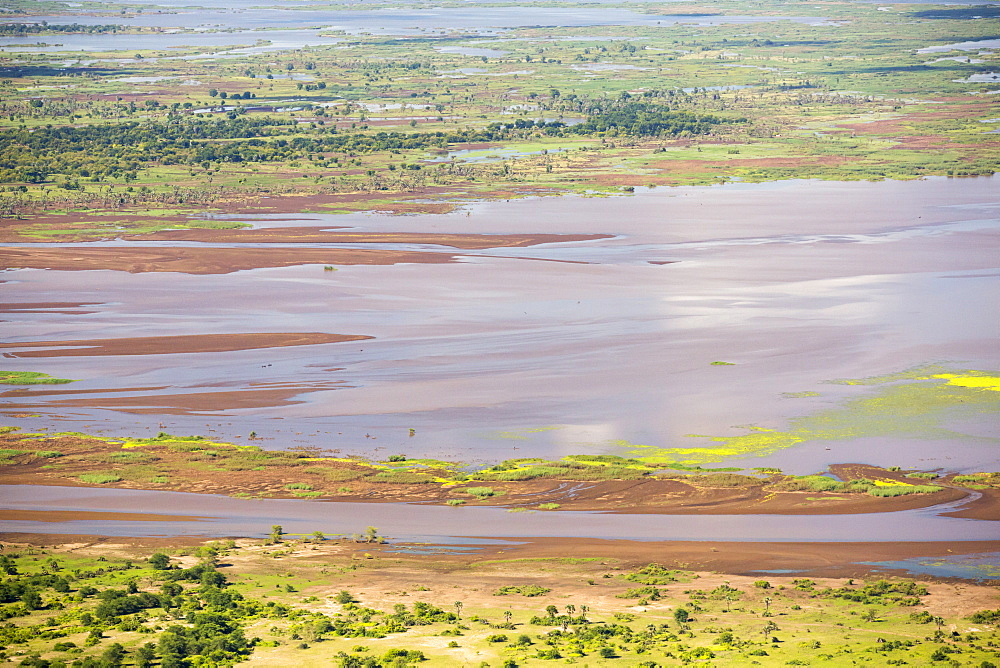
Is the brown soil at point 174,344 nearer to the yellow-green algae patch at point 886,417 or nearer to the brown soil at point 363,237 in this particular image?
the yellow-green algae patch at point 886,417

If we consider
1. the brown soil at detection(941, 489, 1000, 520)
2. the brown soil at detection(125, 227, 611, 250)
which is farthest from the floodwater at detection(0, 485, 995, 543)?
the brown soil at detection(125, 227, 611, 250)

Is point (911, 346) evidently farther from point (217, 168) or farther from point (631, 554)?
point (217, 168)

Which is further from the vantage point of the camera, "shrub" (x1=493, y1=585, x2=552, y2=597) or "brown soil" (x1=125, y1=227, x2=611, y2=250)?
"brown soil" (x1=125, y1=227, x2=611, y2=250)

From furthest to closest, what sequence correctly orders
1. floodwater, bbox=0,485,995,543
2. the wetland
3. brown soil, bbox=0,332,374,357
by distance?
brown soil, bbox=0,332,374,357, floodwater, bbox=0,485,995,543, the wetland

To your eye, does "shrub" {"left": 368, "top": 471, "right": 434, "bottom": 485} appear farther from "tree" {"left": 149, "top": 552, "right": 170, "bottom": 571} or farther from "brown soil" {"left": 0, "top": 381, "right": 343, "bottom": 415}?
"brown soil" {"left": 0, "top": 381, "right": 343, "bottom": 415}

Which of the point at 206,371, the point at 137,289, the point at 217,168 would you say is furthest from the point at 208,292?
the point at 217,168

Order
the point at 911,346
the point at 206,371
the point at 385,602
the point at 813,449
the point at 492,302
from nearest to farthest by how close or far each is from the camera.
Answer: the point at 385,602 → the point at 813,449 → the point at 206,371 → the point at 911,346 → the point at 492,302

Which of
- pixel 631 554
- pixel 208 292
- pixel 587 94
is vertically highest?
pixel 587 94
